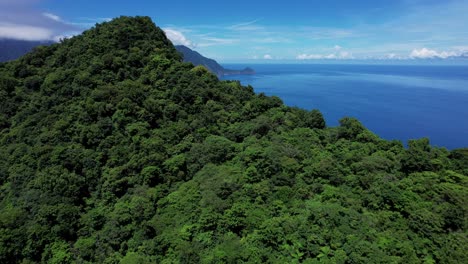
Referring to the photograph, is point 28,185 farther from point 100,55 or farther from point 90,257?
point 100,55

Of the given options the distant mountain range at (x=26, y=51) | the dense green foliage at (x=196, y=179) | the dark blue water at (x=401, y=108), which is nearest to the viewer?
the dense green foliage at (x=196, y=179)

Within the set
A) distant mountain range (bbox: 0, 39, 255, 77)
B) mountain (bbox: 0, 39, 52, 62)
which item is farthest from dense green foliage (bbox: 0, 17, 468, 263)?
mountain (bbox: 0, 39, 52, 62)

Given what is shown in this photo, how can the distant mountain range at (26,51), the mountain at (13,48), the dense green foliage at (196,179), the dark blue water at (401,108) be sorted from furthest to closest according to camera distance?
the distant mountain range at (26,51) → the mountain at (13,48) → the dark blue water at (401,108) → the dense green foliage at (196,179)

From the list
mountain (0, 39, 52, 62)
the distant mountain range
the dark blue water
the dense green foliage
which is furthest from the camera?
the distant mountain range

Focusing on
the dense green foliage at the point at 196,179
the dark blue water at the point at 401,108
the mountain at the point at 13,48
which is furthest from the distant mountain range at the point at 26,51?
the dense green foliage at the point at 196,179

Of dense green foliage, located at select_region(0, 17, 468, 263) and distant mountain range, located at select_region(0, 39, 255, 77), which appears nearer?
dense green foliage, located at select_region(0, 17, 468, 263)

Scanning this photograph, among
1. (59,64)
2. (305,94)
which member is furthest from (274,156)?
(305,94)

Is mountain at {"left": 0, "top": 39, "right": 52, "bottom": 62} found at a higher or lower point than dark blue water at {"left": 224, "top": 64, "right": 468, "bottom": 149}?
higher

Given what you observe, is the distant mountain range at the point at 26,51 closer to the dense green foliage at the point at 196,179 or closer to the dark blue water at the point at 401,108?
the dark blue water at the point at 401,108

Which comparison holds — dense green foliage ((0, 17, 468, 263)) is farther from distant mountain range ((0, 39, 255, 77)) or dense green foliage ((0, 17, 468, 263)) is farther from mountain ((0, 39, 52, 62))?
mountain ((0, 39, 52, 62))
